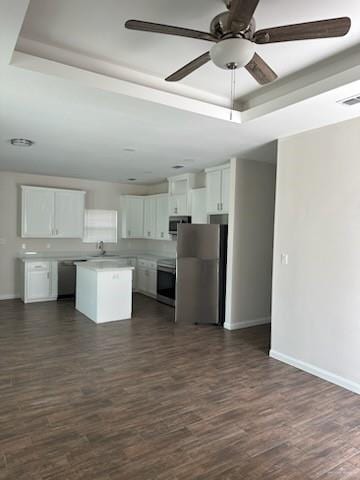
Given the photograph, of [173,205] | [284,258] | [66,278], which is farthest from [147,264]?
[284,258]

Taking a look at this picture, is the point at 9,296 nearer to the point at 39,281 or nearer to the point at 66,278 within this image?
the point at 39,281

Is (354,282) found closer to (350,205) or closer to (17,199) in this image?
(350,205)

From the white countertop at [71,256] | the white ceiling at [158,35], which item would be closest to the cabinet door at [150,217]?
the white countertop at [71,256]

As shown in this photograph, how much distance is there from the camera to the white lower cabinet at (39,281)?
21.5ft

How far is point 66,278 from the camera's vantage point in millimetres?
6922

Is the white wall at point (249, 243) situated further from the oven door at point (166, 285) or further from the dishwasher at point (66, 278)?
the dishwasher at point (66, 278)

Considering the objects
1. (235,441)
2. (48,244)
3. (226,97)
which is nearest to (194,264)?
(226,97)

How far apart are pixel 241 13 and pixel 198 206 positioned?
452 centimetres

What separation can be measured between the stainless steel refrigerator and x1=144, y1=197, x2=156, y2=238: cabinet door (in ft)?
8.17

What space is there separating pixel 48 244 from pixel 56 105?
4915 mm

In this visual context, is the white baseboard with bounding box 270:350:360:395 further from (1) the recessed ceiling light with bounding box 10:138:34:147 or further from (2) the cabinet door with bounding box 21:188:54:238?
(2) the cabinet door with bounding box 21:188:54:238

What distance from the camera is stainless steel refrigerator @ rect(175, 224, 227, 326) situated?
527 cm

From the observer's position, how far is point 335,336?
11.1 feet

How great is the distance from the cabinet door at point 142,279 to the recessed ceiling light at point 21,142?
3833 mm
